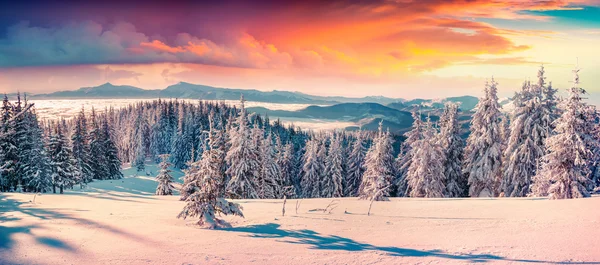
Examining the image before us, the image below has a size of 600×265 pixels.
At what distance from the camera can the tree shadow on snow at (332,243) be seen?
13.0 m

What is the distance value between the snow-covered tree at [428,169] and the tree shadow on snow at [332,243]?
2497cm

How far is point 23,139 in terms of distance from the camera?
151 feet

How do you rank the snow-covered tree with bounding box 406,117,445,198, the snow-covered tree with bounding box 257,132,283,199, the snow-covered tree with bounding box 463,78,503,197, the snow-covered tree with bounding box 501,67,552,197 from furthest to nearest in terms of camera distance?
the snow-covered tree with bounding box 257,132,283,199 < the snow-covered tree with bounding box 406,117,445,198 < the snow-covered tree with bounding box 463,78,503,197 < the snow-covered tree with bounding box 501,67,552,197

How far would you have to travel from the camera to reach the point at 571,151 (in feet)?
76.5

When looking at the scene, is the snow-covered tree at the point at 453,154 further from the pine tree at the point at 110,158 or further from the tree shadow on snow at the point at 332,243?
the pine tree at the point at 110,158

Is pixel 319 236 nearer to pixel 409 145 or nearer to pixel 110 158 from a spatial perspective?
pixel 409 145

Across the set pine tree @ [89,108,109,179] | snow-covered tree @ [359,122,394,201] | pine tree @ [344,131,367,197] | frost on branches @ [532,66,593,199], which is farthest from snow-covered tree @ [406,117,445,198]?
pine tree @ [89,108,109,179]

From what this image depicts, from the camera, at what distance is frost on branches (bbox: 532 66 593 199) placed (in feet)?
75.2

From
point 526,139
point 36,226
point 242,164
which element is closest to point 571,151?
point 526,139

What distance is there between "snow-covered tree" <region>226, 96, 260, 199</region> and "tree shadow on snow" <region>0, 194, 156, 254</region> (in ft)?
59.4

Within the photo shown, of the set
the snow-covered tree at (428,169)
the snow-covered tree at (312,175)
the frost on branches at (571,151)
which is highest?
the frost on branches at (571,151)

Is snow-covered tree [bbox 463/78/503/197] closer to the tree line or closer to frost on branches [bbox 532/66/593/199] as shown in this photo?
the tree line

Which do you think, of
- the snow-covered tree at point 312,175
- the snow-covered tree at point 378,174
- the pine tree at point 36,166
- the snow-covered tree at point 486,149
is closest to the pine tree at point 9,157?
the pine tree at point 36,166

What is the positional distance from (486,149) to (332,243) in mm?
29249
